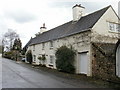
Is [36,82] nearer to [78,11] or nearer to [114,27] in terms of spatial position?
[114,27]

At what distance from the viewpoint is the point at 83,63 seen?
66.9 ft

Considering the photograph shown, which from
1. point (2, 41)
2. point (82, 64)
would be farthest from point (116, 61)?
point (2, 41)

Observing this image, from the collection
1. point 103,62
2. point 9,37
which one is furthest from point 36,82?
point 9,37

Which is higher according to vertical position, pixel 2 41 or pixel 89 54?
pixel 2 41

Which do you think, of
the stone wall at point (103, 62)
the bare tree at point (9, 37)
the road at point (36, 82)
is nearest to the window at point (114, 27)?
the stone wall at point (103, 62)

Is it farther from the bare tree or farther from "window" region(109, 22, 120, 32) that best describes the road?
the bare tree

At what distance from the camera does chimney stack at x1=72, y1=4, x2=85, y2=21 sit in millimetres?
24811

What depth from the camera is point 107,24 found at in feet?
67.6

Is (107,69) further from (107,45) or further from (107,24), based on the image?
(107,24)

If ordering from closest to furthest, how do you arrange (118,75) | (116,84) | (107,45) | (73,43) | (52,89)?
(52,89), (116,84), (118,75), (107,45), (73,43)

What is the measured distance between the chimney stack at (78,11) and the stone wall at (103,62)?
7189mm

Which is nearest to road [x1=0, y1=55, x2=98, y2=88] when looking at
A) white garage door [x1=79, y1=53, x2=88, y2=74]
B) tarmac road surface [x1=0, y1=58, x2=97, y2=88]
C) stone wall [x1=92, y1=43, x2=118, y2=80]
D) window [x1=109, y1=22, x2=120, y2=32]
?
tarmac road surface [x1=0, y1=58, x2=97, y2=88]

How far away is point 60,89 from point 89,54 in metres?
8.44

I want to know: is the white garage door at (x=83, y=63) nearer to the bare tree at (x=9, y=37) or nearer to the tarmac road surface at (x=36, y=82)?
the tarmac road surface at (x=36, y=82)
